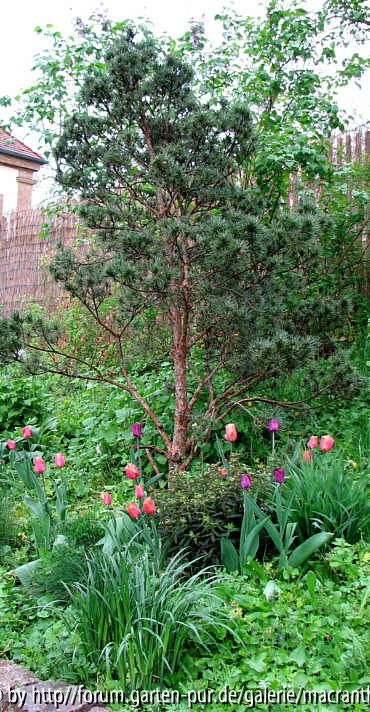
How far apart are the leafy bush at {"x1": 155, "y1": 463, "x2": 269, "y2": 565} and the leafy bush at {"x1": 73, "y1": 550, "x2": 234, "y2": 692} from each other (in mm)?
371

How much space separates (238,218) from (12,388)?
313 centimetres

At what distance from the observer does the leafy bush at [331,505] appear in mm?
2875

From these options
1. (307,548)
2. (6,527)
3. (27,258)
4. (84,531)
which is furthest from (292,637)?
Result: (27,258)

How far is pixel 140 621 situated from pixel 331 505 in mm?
1086

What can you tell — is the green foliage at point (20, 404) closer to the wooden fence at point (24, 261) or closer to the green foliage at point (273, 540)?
the green foliage at point (273, 540)

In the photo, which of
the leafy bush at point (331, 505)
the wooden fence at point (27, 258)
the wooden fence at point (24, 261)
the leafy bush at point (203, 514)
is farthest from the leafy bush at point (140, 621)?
the wooden fence at point (24, 261)

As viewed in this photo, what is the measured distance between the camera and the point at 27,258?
33.6ft

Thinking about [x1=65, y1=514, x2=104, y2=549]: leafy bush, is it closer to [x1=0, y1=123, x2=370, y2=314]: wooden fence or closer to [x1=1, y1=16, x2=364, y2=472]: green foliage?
[x1=1, y1=16, x2=364, y2=472]: green foliage

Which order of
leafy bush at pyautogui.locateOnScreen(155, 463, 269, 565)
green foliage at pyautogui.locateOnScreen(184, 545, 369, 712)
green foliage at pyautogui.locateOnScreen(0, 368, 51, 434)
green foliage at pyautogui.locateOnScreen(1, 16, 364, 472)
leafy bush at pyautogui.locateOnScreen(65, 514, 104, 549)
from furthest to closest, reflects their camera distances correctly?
green foliage at pyautogui.locateOnScreen(0, 368, 51, 434), green foliage at pyautogui.locateOnScreen(1, 16, 364, 472), leafy bush at pyautogui.locateOnScreen(65, 514, 104, 549), leafy bush at pyautogui.locateOnScreen(155, 463, 269, 565), green foliage at pyautogui.locateOnScreen(184, 545, 369, 712)

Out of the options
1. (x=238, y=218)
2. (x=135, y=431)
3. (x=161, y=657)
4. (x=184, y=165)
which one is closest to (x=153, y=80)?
(x=184, y=165)

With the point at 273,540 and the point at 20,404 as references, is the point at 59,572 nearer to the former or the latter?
the point at 273,540

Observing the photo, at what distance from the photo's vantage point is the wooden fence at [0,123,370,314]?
9.19 m

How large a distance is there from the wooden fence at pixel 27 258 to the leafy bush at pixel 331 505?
6.21 meters

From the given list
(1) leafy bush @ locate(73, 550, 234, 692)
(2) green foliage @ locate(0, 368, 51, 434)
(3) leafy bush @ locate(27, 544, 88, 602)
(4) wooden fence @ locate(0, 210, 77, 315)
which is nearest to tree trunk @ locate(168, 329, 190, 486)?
(3) leafy bush @ locate(27, 544, 88, 602)
